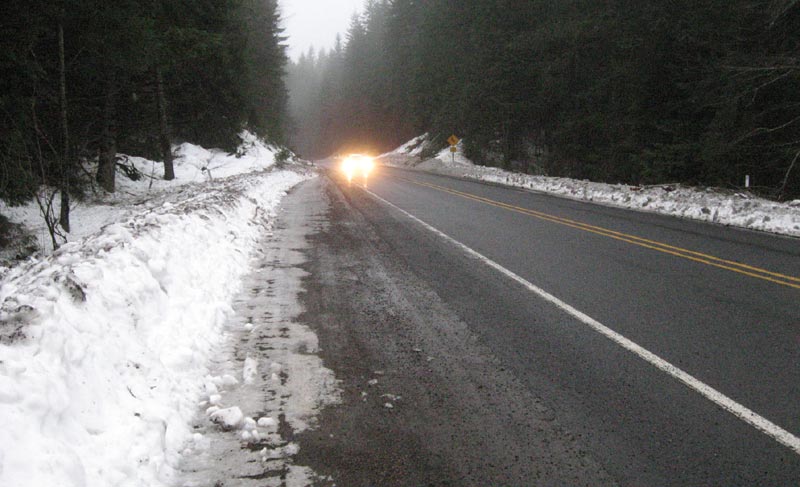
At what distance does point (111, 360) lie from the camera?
3.44 meters

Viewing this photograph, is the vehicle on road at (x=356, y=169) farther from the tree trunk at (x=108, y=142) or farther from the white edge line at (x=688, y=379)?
the white edge line at (x=688, y=379)

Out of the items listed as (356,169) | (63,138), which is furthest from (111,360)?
(356,169)

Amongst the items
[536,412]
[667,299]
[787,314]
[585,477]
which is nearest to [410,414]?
[536,412]

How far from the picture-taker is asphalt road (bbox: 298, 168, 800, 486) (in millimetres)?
2924

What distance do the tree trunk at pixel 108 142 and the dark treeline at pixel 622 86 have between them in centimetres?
1759

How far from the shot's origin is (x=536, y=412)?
3463mm

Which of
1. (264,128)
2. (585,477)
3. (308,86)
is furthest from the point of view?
(308,86)

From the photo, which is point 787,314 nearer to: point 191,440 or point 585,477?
point 585,477

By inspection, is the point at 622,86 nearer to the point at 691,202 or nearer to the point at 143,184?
the point at 691,202

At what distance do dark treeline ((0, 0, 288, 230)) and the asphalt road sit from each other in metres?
6.19

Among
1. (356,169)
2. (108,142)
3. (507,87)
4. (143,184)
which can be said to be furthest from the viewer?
(356,169)

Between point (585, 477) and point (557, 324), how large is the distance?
244cm

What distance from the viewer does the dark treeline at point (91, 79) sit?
8906mm

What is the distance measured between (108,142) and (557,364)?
15010 mm
